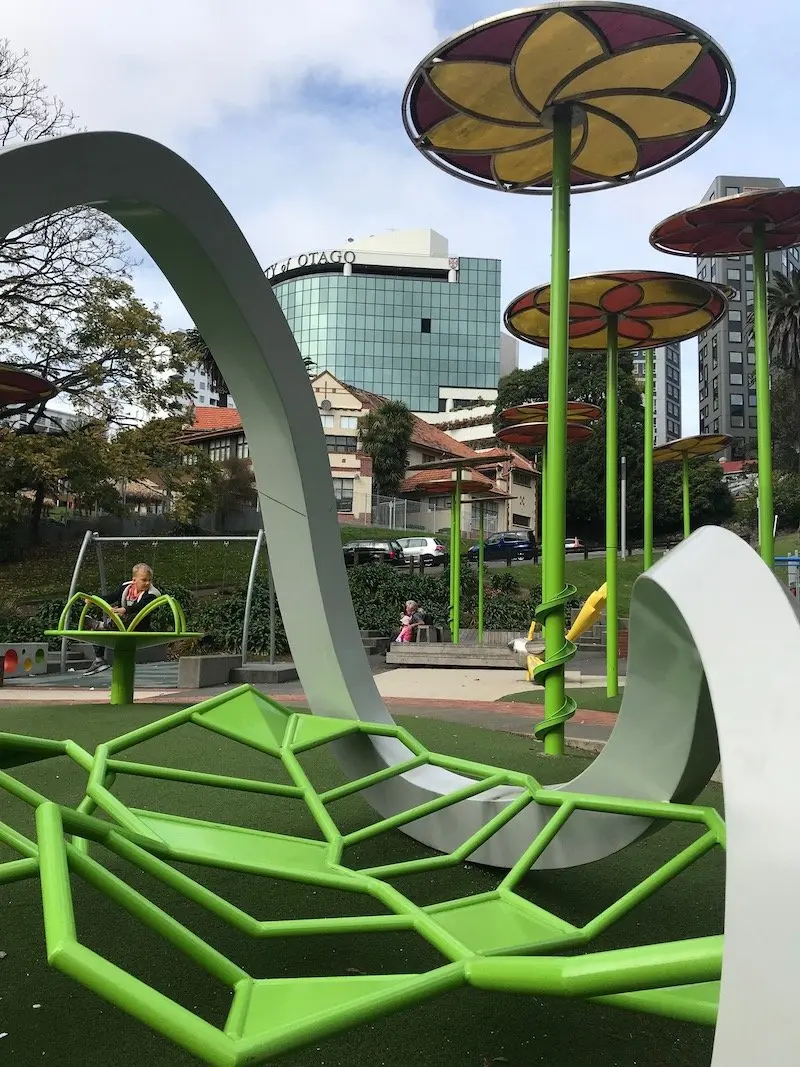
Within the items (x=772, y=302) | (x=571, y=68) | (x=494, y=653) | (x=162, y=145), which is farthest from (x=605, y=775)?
(x=772, y=302)

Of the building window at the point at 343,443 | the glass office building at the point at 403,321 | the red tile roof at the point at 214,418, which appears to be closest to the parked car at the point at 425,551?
the building window at the point at 343,443

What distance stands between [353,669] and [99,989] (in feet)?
8.26

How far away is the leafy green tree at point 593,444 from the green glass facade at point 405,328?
3384cm

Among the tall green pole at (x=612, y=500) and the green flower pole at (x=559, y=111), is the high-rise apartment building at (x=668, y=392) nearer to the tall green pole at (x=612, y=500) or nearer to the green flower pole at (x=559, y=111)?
the tall green pole at (x=612, y=500)

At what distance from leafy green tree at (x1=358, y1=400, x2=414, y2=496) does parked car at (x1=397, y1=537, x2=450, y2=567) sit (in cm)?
1806

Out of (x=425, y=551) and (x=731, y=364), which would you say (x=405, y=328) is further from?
(x=425, y=551)

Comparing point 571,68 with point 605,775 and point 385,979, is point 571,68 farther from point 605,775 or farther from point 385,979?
point 385,979

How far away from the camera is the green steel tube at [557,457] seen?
5.82m

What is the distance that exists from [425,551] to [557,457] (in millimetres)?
26479

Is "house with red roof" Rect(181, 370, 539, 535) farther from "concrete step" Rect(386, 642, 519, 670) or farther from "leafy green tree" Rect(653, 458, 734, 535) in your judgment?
"concrete step" Rect(386, 642, 519, 670)

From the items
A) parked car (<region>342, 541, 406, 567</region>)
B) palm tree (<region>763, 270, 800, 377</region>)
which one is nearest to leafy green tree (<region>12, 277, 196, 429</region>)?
parked car (<region>342, 541, 406, 567</region>)

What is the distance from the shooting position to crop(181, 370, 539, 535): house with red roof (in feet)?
152

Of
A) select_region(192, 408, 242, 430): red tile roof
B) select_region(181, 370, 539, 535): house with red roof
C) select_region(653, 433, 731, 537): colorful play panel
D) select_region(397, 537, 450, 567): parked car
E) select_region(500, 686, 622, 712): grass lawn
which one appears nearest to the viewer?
select_region(500, 686, 622, 712): grass lawn

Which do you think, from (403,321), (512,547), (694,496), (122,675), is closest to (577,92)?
(122,675)
